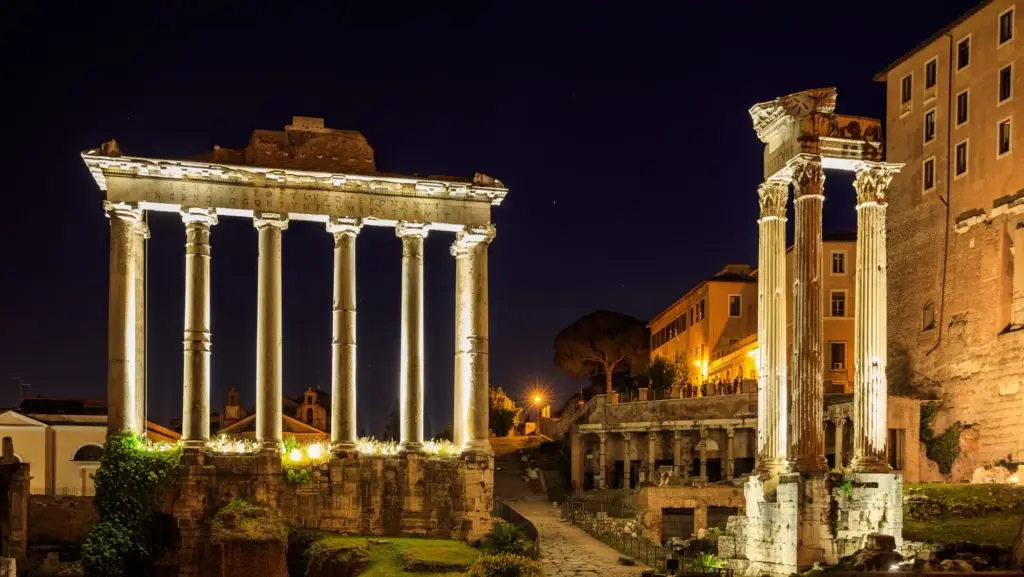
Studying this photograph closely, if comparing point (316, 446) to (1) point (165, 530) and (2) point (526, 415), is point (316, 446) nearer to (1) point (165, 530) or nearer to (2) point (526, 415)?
(1) point (165, 530)

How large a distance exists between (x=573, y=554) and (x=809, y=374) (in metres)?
10.2

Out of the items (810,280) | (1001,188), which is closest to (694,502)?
(810,280)

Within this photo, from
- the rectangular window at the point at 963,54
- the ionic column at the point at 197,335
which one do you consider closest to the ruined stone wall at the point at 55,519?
the ionic column at the point at 197,335

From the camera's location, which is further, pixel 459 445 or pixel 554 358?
pixel 554 358

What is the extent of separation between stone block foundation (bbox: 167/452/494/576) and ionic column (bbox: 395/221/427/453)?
5.54ft

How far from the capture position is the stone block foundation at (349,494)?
32219mm

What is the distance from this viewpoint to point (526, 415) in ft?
287

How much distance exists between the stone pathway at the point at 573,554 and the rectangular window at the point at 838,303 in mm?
24976

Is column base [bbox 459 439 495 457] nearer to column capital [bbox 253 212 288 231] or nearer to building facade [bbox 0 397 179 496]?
column capital [bbox 253 212 288 231]

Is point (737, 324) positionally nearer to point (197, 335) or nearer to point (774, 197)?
point (774, 197)

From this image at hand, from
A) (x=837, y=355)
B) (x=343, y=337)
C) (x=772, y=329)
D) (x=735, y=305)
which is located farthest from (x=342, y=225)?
(x=735, y=305)

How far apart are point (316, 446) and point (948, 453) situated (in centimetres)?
2798

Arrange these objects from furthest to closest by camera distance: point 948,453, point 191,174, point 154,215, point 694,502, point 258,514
A: point 154,215
point 948,453
point 694,502
point 191,174
point 258,514

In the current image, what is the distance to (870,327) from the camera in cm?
2984
